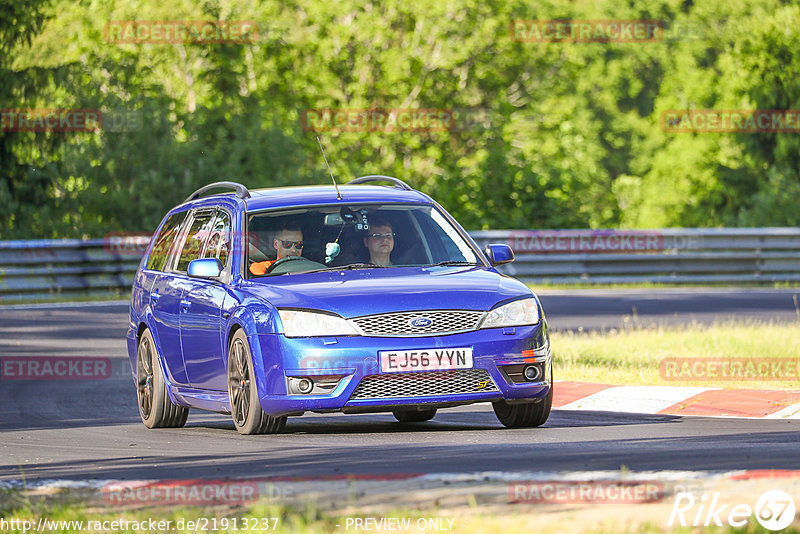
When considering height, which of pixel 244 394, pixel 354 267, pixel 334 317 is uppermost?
pixel 354 267

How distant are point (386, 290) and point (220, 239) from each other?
1847 millimetres

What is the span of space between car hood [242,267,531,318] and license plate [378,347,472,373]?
266mm

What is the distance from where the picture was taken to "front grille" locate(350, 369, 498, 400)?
9.45m

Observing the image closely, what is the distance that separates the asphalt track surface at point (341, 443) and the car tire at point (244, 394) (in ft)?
0.33

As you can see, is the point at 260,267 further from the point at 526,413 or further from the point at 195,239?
the point at 526,413

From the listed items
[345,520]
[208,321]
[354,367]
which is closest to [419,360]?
[354,367]

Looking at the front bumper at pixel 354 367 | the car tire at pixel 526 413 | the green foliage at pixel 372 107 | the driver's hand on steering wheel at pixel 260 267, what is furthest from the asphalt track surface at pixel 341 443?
the green foliage at pixel 372 107

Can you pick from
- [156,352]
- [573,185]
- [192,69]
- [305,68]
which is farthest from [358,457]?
[305,68]

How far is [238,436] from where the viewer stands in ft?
32.9

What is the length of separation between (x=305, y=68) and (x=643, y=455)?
42.3m

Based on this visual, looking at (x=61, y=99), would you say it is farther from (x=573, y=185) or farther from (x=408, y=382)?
(x=408, y=382)

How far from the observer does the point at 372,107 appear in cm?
4931

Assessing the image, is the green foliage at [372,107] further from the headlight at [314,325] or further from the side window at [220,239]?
the headlight at [314,325]

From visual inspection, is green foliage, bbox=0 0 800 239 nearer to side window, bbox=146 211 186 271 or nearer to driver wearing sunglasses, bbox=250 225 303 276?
side window, bbox=146 211 186 271
